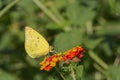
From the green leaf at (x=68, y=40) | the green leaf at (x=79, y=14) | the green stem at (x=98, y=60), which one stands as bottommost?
the green stem at (x=98, y=60)

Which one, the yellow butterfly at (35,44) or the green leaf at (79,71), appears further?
the yellow butterfly at (35,44)

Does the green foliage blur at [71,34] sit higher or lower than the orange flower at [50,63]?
lower

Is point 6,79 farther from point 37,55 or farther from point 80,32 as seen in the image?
point 80,32

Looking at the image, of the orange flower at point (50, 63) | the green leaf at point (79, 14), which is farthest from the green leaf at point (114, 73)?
Answer: the green leaf at point (79, 14)

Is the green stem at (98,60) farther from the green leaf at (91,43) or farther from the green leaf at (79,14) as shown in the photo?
the green leaf at (79,14)

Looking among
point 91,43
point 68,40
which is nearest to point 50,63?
point 68,40

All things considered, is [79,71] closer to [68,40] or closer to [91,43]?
[68,40]

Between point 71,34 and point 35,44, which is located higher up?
point 35,44

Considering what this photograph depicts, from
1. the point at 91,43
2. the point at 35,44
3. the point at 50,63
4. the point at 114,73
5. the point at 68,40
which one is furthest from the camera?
the point at 91,43
